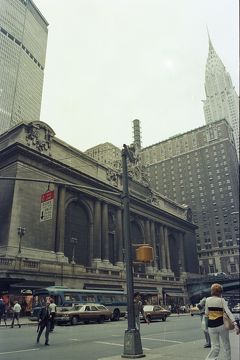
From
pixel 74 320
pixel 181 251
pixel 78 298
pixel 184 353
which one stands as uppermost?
pixel 181 251

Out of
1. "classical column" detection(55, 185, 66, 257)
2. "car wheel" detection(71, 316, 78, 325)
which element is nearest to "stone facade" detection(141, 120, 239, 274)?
"classical column" detection(55, 185, 66, 257)

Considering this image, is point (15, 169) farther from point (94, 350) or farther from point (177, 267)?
point (177, 267)

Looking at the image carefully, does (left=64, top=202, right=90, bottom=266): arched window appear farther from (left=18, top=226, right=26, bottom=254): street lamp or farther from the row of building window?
the row of building window

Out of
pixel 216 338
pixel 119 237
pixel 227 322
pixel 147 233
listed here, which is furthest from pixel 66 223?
pixel 227 322

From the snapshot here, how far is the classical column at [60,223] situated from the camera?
47.2 m

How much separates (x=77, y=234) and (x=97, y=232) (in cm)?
367

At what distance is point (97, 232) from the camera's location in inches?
2201

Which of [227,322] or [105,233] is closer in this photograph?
[227,322]

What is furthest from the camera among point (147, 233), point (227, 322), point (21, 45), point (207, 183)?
point (207, 183)

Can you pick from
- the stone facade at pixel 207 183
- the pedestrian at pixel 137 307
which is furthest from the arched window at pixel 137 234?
the stone facade at pixel 207 183

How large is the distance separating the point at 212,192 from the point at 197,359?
397 ft

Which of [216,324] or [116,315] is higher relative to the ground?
[216,324]

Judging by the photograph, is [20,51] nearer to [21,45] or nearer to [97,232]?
[21,45]

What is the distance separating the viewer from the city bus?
1257 inches
